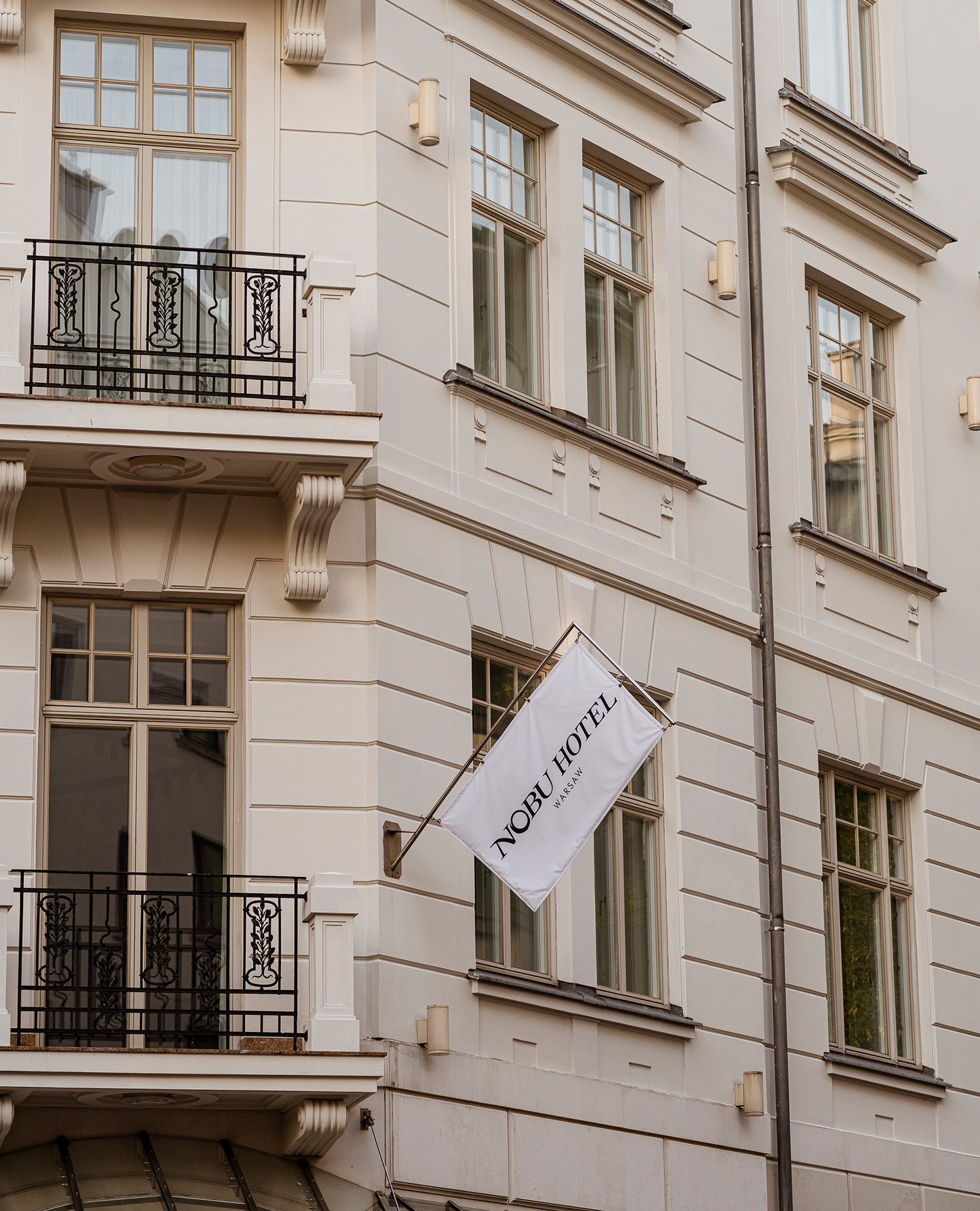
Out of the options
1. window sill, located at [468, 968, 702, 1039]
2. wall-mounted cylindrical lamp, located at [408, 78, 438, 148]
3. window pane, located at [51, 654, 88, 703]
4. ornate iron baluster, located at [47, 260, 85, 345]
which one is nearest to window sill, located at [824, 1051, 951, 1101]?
window sill, located at [468, 968, 702, 1039]

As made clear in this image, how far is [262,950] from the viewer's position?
12672 mm

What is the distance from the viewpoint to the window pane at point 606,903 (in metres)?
14.9

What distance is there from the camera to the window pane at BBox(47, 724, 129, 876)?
12.9 m

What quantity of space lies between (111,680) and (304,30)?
4199 mm

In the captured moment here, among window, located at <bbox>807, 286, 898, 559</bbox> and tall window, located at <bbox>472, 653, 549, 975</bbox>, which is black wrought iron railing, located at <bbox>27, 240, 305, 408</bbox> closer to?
tall window, located at <bbox>472, 653, 549, 975</bbox>

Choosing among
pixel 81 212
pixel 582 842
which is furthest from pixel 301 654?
pixel 81 212

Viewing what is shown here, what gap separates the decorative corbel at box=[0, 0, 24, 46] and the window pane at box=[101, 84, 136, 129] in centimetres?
70

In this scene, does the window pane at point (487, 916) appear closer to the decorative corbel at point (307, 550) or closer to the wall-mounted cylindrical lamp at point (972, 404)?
the decorative corbel at point (307, 550)

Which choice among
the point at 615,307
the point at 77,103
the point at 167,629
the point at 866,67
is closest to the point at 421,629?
the point at 167,629

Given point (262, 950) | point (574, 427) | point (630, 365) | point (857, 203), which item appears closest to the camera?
point (262, 950)

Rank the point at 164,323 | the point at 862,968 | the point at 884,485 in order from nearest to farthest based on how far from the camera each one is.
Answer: the point at 164,323, the point at 862,968, the point at 884,485

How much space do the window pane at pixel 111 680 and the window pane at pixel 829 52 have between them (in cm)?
879

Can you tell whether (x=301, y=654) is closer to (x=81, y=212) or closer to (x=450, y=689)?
(x=450, y=689)

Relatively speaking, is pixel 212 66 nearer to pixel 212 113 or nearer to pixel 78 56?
pixel 212 113
